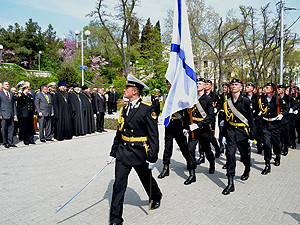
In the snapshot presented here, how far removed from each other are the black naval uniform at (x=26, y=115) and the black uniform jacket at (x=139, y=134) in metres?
7.18

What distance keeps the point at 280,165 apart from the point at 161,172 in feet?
11.3

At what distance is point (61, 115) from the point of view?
11516mm

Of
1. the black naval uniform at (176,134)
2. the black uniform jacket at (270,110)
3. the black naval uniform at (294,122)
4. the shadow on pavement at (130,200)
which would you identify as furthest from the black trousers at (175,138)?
the black naval uniform at (294,122)

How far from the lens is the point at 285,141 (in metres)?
8.80

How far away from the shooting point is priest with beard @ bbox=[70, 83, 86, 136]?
12.0 metres

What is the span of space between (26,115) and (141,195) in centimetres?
666

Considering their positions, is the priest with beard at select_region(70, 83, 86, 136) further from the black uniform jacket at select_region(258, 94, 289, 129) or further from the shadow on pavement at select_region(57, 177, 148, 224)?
the black uniform jacket at select_region(258, 94, 289, 129)

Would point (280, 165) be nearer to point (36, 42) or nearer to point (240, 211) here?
point (240, 211)

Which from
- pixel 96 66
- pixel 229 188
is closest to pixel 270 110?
pixel 229 188

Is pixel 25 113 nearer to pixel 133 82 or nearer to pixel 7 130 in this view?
pixel 7 130

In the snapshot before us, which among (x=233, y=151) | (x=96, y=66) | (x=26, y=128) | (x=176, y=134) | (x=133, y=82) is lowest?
(x=26, y=128)

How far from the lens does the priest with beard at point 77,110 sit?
39.4 ft

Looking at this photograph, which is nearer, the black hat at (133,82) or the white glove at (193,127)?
the black hat at (133,82)

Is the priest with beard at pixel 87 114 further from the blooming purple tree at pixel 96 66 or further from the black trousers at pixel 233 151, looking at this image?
the blooming purple tree at pixel 96 66
